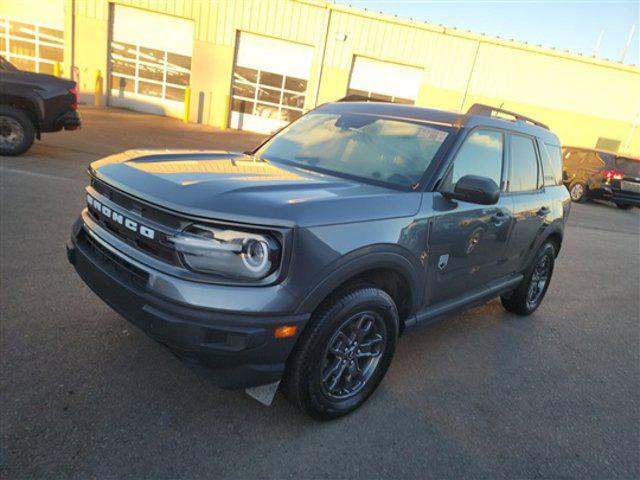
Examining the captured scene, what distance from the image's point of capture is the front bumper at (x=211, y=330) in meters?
2.06

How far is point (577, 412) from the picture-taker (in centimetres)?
317

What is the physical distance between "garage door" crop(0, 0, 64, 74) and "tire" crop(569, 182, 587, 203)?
2043 cm

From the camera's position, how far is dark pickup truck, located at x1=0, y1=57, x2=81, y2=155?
26.3 ft

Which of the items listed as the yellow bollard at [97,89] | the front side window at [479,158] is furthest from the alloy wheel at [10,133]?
the yellow bollard at [97,89]

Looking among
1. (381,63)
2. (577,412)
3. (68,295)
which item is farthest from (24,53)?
(577,412)

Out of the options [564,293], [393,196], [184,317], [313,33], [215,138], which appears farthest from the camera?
[313,33]

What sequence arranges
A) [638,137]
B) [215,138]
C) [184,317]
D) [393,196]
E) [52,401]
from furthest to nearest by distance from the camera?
1. [638,137]
2. [215,138]
3. [393,196]
4. [52,401]
5. [184,317]

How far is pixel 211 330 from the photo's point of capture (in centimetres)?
205

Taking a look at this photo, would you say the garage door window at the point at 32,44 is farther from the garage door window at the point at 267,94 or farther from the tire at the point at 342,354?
the tire at the point at 342,354

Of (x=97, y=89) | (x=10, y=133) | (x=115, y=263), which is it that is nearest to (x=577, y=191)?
(x=10, y=133)

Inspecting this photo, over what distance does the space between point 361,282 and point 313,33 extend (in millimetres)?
18948

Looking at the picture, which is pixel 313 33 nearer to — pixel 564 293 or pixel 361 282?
pixel 564 293

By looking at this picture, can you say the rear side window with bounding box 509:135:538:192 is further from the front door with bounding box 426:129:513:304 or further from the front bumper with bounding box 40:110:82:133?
the front bumper with bounding box 40:110:82:133

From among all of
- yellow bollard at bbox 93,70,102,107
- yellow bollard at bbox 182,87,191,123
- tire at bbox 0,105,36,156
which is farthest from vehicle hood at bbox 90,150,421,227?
yellow bollard at bbox 93,70,102,107
